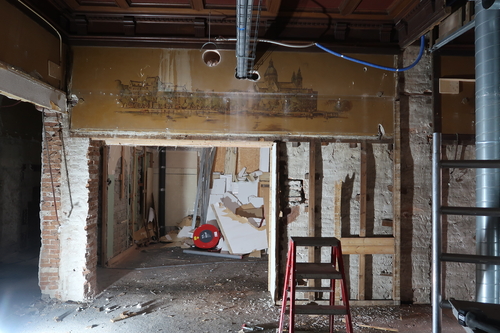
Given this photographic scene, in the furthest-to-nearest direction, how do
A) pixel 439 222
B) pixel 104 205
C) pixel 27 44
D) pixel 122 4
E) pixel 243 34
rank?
pixel 104 205 < pixel 122 4 < pixel 27 44 < pixel 243 34 < pixel 439 222

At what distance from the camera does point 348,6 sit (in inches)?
153

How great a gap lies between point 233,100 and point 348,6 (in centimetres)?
175

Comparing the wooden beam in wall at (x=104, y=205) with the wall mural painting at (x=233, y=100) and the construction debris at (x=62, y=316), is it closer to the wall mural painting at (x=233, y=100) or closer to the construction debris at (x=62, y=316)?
the wall mural painting at (x=233, y=100)

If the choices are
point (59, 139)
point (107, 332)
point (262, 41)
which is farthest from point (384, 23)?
point (107, 332)

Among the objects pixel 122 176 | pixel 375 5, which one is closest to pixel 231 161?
pixel 122 176

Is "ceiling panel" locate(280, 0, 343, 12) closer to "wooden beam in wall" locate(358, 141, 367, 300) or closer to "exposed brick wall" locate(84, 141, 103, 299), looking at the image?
"wooden beam in wall" locate(358, 141, 367, 300)

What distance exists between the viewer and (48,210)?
164 inches

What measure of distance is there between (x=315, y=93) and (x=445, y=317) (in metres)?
3.14

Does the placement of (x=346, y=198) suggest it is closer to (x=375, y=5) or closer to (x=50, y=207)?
(x=375, y=5)

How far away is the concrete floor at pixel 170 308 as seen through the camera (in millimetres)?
3609

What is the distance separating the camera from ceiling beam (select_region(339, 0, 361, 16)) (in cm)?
378

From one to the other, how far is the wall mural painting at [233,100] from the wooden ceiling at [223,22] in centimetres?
52

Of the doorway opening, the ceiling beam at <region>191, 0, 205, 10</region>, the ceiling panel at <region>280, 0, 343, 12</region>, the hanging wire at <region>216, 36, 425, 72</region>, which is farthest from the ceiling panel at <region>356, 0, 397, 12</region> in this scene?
the doorway opening

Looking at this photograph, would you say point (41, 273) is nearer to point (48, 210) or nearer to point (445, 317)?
point (48, 210)
